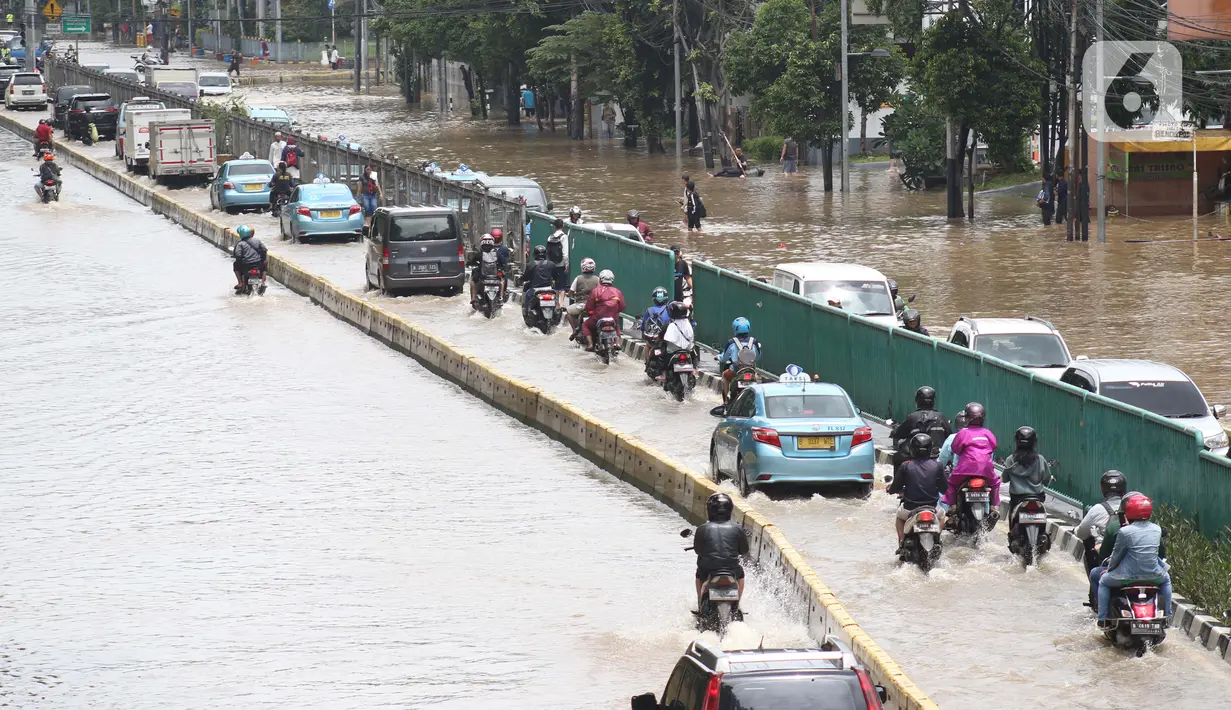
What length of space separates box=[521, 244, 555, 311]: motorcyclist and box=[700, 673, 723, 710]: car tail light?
21976 millimetres

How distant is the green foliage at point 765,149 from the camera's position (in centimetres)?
7125

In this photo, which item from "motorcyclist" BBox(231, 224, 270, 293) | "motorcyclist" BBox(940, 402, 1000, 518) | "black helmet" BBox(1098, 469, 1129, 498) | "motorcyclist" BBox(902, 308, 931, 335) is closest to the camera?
"black helmet" BBox(1098, 469, 1129, 498)

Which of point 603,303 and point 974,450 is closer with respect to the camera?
point 974,450

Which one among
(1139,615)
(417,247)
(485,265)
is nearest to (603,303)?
(485,265)

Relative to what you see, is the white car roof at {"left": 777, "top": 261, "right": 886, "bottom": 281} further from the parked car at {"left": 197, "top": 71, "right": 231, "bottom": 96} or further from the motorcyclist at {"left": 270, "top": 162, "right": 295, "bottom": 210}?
the parked car at {"left": 197, "top": 71, "right": 231, "bottom": 96}

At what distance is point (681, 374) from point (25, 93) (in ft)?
214

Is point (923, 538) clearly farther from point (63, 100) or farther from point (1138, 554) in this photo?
point (63, 100)

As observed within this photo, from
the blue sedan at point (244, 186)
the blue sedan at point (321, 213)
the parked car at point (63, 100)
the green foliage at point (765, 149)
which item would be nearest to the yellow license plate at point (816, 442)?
the blue sedan at point (321, 213)

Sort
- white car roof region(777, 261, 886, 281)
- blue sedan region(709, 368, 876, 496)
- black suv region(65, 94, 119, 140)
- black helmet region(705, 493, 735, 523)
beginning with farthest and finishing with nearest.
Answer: black suv region(65, 94, 119, 140) → white car roof region(777, 261, 886, 281) → blue sedan region(709, 368, 876, 496) → black helmet region(705, 493, 735, 523)

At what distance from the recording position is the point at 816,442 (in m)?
19.4

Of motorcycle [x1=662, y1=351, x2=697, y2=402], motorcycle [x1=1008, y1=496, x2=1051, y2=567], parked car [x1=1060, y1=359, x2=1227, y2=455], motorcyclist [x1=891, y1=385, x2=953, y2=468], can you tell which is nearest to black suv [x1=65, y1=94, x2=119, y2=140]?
motorcycle [x1=662, y1=351, x2=697, y2=402]

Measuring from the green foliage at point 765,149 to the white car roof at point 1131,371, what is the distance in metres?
50.9

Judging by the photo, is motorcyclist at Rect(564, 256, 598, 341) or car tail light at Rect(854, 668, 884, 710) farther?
motorcyclist at Rect(564, 256, 598, 341)

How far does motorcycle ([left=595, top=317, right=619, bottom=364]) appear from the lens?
93.0 ft
